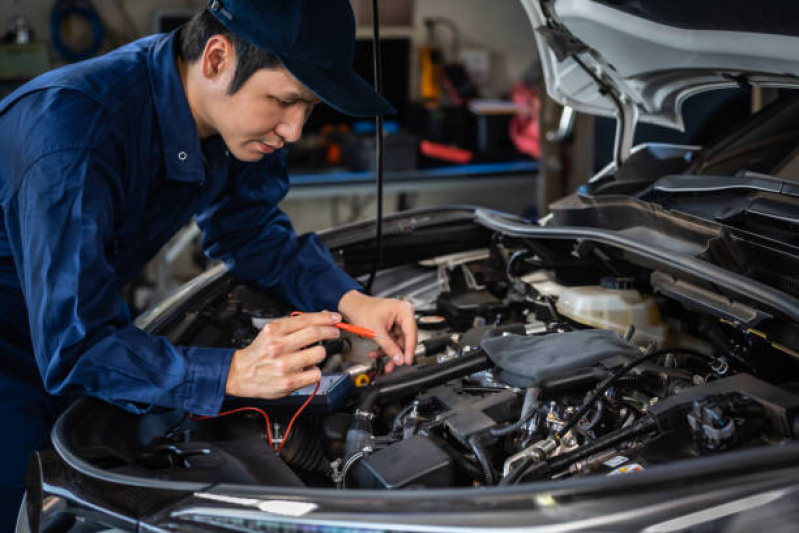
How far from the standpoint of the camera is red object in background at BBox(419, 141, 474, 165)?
171 inches

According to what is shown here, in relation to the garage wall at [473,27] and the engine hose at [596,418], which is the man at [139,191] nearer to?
the engine hose at [596,418]

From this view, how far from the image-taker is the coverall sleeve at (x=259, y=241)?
175cm

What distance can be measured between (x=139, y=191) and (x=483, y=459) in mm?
837

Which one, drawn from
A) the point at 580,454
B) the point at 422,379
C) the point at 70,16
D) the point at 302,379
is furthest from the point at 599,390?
the point at 70,16

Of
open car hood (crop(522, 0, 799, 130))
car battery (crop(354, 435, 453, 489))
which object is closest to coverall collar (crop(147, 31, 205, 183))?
car battery (crop(354, 435, 453, 489))

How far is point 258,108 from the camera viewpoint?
131 cm

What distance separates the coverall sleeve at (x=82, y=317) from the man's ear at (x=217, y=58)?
25cm

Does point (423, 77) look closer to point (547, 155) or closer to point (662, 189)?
point (547, 155)

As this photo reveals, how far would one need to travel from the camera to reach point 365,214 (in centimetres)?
509

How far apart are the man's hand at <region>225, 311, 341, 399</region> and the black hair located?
442 mm

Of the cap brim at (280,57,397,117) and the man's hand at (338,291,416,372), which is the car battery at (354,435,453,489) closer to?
the man's hand at (338,291,416,372)

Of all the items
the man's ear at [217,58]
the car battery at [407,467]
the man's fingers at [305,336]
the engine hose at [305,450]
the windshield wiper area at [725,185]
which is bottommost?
the engine hose at [305,450]

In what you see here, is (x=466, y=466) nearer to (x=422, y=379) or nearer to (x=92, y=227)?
(x=422, y=379)

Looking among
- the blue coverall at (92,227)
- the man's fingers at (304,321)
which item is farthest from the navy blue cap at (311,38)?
the man's fingers at (304,321)
